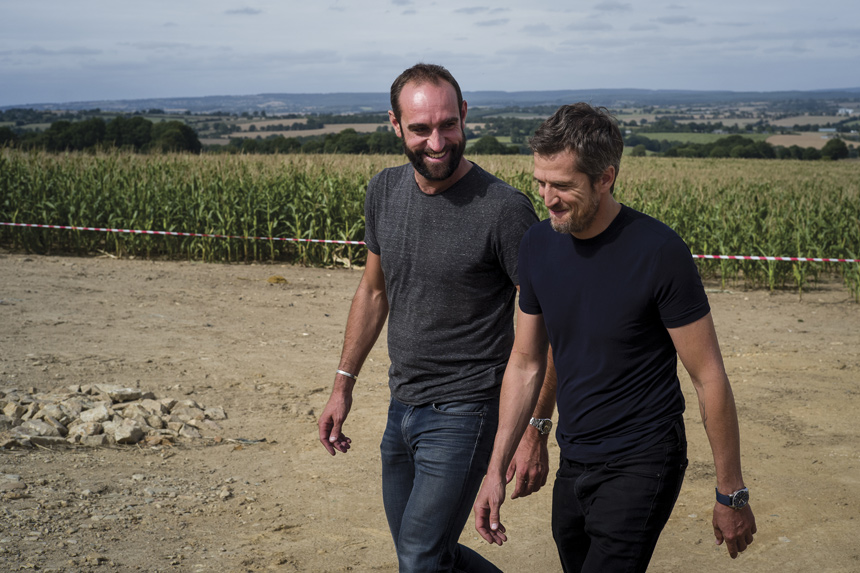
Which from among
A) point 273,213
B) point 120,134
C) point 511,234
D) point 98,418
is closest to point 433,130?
point 511,234

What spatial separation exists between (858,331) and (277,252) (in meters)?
9.69

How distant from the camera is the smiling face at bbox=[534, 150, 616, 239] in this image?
2.49 meters

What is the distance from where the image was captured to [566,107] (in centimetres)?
254

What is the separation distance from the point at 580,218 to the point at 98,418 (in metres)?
4.88

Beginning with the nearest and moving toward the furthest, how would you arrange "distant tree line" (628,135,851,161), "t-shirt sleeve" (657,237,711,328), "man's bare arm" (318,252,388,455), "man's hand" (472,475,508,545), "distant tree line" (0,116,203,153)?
"t-shirt sleeve" (657,237,711,328)
"man's hand" (472,475,508,545)
"man's bare arm" (318,252,388,455)
"distant tree line" (0,116,203,153)
"distant tree line" (628,135,851,161)

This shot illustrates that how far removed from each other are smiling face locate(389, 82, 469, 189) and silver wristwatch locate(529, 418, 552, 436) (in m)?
0.93

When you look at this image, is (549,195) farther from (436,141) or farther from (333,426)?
(333,426)

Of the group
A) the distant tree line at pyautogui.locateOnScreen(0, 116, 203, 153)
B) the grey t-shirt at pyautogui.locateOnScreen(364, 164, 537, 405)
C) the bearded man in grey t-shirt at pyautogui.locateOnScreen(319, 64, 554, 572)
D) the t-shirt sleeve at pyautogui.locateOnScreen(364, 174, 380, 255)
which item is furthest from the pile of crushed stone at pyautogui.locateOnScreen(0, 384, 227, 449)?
the distant tree line at pyautogui.locateOnScreen(0, 116, 203, 153)

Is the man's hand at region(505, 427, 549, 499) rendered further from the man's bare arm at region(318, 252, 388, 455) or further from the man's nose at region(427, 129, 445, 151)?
the man's nose at region(427, 129, 445, 151)

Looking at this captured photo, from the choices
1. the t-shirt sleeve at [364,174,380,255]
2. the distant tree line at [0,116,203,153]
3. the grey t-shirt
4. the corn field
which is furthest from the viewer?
the distant tree line at [0,116,203,153]

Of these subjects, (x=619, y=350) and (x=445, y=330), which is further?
(x=445, y=330)

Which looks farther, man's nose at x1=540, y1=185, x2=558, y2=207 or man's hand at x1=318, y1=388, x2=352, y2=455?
man's hand at x1=318, y1=388, x2=352, y2=455

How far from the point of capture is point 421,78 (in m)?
2.99

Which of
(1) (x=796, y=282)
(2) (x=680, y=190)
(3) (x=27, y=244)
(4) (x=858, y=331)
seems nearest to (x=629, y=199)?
(2) (x=680, y=190)
